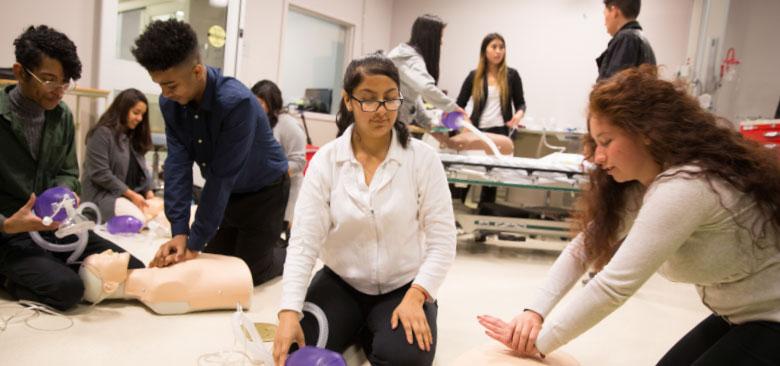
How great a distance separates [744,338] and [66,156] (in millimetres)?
2126

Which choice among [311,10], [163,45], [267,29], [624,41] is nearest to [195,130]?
[163,45]

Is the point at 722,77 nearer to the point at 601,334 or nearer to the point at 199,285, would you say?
the point at 601,334

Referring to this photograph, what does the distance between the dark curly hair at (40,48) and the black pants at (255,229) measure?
0.79 meters

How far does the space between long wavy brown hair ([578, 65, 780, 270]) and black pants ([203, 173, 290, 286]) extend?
1.48 metres

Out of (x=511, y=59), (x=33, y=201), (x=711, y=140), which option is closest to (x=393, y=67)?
(x=711, y=140)

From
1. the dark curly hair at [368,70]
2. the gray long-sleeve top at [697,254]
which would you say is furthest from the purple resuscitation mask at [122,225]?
the gray long-sleeve top at [697,254]

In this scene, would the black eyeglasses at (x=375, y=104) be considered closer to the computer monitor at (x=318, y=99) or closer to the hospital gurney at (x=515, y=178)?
the hospital gurney at (x=515, y=178)

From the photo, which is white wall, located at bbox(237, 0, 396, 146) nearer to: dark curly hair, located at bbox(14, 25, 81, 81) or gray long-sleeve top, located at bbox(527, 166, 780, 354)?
dark curly hair, located at bbox(14, 25, 81, 81)

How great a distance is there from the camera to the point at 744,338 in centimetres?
102

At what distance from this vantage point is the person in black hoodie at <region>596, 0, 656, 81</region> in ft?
8.66

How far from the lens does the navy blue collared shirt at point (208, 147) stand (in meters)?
1.87

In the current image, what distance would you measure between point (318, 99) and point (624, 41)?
4122mm

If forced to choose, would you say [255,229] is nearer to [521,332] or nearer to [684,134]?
[521,332]

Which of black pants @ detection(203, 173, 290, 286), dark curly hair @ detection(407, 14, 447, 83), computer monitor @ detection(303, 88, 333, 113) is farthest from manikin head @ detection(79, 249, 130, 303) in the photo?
computer monitor @ detection(303, 88, 333, 113)
